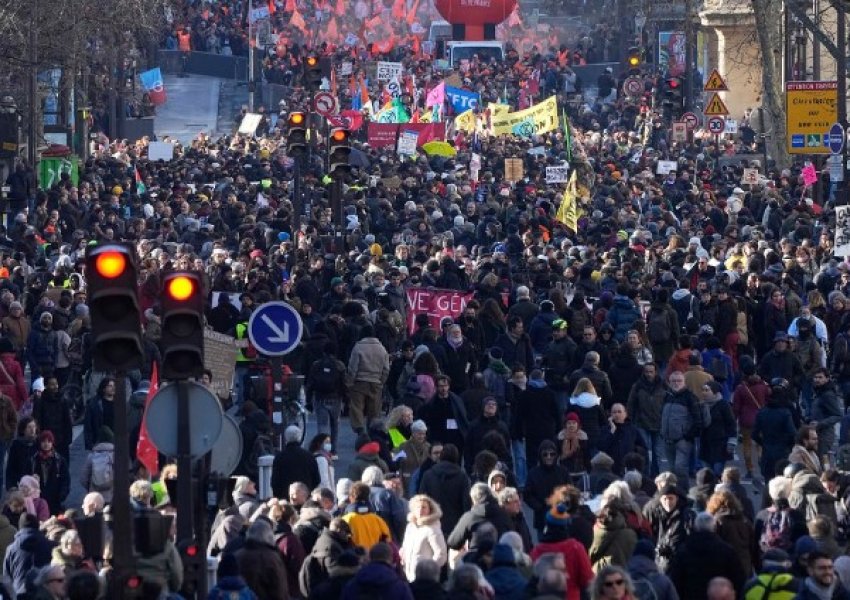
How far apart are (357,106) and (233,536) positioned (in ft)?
157

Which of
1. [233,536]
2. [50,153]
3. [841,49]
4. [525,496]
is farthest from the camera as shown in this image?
[50,153]

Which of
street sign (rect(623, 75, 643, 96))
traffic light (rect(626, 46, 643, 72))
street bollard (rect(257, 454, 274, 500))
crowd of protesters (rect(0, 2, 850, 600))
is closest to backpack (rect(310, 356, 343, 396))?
crowd of protesters (rect(0, 2, 850, 600))

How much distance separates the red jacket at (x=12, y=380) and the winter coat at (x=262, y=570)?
8425mm

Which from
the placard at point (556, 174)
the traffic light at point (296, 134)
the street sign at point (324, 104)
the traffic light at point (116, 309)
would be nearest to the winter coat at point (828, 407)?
the traffic light at point (296, 134)

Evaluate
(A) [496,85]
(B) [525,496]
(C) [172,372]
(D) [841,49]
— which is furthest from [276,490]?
(A) [496,85]

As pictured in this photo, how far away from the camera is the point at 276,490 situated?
18797mm

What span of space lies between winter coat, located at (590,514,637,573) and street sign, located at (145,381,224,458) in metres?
2.68

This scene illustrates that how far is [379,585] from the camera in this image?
43.7 feet

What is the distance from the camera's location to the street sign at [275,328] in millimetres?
19859

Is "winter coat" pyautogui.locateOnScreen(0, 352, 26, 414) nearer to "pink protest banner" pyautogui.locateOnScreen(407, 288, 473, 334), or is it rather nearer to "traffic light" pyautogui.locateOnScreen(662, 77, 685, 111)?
"pink protest banner" pyautogui.locateOnScreen(407, 288, 473, 334)

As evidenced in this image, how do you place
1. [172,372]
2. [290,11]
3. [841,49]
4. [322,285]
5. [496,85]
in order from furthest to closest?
[290,11]
[496,85]
[841,49]
[322,285]
[172,372]

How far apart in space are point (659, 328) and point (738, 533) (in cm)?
944

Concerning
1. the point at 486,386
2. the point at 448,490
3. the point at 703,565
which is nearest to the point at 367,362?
the point at 486,386

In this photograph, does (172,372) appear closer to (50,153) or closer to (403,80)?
Answer: (50,153)
